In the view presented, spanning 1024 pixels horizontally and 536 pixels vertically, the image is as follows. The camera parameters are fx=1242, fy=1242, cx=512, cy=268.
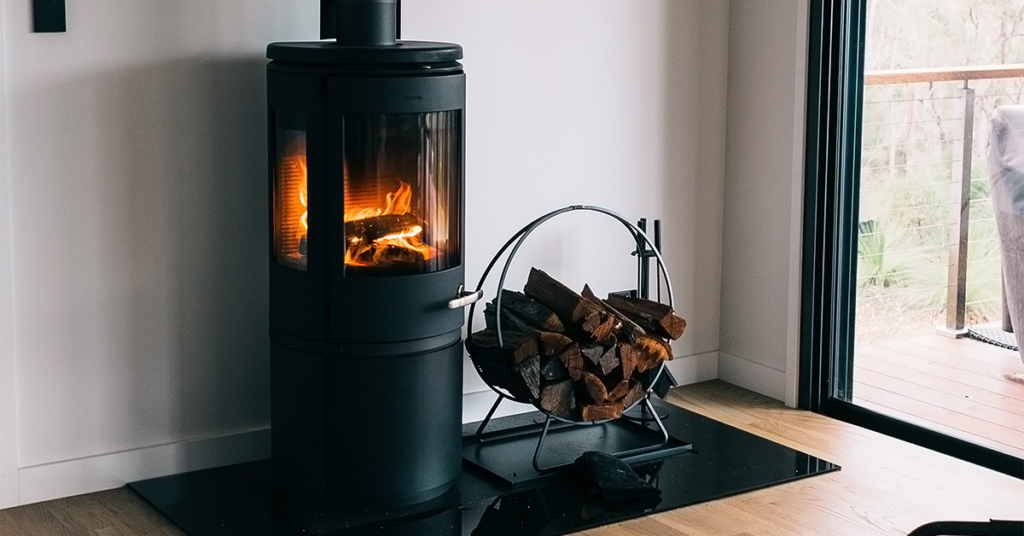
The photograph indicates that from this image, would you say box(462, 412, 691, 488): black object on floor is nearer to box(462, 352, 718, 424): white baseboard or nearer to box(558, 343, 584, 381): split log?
box(462, 352, 718, 424): white baseboard

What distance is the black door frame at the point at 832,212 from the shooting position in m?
3.44

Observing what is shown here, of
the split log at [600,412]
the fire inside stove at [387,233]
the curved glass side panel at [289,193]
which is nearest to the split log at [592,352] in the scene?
the split log at [600,412]

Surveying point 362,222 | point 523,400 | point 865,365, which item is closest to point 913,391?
point 865,365

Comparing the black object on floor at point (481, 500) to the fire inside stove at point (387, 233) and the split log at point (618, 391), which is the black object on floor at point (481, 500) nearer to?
the split log at point (618, 391)

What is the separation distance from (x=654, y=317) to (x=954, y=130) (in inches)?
35.8

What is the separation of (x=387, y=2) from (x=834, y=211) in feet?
4.93

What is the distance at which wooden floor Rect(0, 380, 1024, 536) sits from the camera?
268cm

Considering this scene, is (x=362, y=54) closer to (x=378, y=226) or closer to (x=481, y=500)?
(x=378, y=226)

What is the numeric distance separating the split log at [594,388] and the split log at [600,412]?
0.02 metres

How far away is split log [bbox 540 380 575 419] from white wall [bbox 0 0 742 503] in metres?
0.51

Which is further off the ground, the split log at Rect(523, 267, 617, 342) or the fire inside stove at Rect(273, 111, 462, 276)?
Result: the fire inside stove at Rect(273, 111, 462, 276)

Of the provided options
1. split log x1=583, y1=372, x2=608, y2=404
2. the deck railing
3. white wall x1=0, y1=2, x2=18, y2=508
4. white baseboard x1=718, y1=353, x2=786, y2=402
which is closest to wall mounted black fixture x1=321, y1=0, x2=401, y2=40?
white wall x1=0, y1=2, x2=18, y2=508

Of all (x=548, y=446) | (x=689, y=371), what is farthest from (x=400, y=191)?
(x=689, y=371)

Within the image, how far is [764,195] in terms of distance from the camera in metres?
3.72
